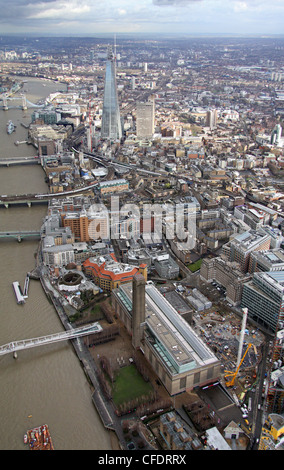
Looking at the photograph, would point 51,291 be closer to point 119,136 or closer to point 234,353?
point 234,353

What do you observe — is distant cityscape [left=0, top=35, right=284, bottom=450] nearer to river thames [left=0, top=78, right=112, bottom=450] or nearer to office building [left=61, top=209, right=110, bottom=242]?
office building [left=61, top=209, right=110, bottom=242]

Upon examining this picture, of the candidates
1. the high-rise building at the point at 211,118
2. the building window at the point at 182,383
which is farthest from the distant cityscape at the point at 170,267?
the high-rise building at the point at 211,118

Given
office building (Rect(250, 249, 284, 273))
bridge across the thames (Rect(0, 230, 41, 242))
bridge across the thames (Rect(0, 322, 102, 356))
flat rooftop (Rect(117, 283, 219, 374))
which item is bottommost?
bridge across the thames (Rect(0, 322, 102, 356))

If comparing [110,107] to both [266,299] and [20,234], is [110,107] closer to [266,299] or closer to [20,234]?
[20,234]

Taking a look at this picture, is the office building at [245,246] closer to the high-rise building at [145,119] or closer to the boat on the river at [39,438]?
the boat on the river at [39,438]

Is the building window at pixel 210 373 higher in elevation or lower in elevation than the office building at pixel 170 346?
lower

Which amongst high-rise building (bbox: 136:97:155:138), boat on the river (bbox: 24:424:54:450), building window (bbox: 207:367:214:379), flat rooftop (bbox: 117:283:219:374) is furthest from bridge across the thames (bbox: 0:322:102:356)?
high-rise building (bbox: 136:97:155:138)
